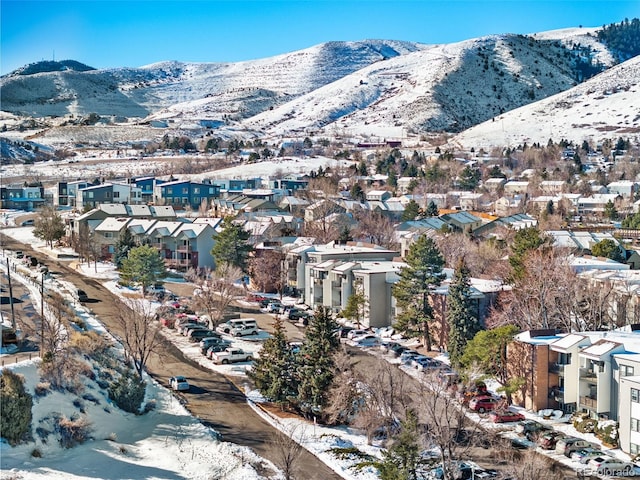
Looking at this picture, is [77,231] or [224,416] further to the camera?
[77,231]

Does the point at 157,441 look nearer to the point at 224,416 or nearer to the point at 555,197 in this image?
the point at 224,416

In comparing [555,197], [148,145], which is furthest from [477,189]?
[148,145]

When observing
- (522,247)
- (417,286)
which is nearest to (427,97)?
(522,247)

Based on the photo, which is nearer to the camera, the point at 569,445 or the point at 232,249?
the point at 569,445

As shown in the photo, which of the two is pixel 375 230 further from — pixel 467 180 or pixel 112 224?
pixel 467 180

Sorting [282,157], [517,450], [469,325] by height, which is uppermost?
[282,157]

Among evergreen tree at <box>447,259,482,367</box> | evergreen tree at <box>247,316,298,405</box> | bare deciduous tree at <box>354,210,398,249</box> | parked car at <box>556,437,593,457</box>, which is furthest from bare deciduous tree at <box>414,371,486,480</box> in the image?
bare deciduous tree at <box>354,210,398,249</box>

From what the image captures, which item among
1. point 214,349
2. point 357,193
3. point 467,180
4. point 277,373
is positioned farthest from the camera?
point 467,180
